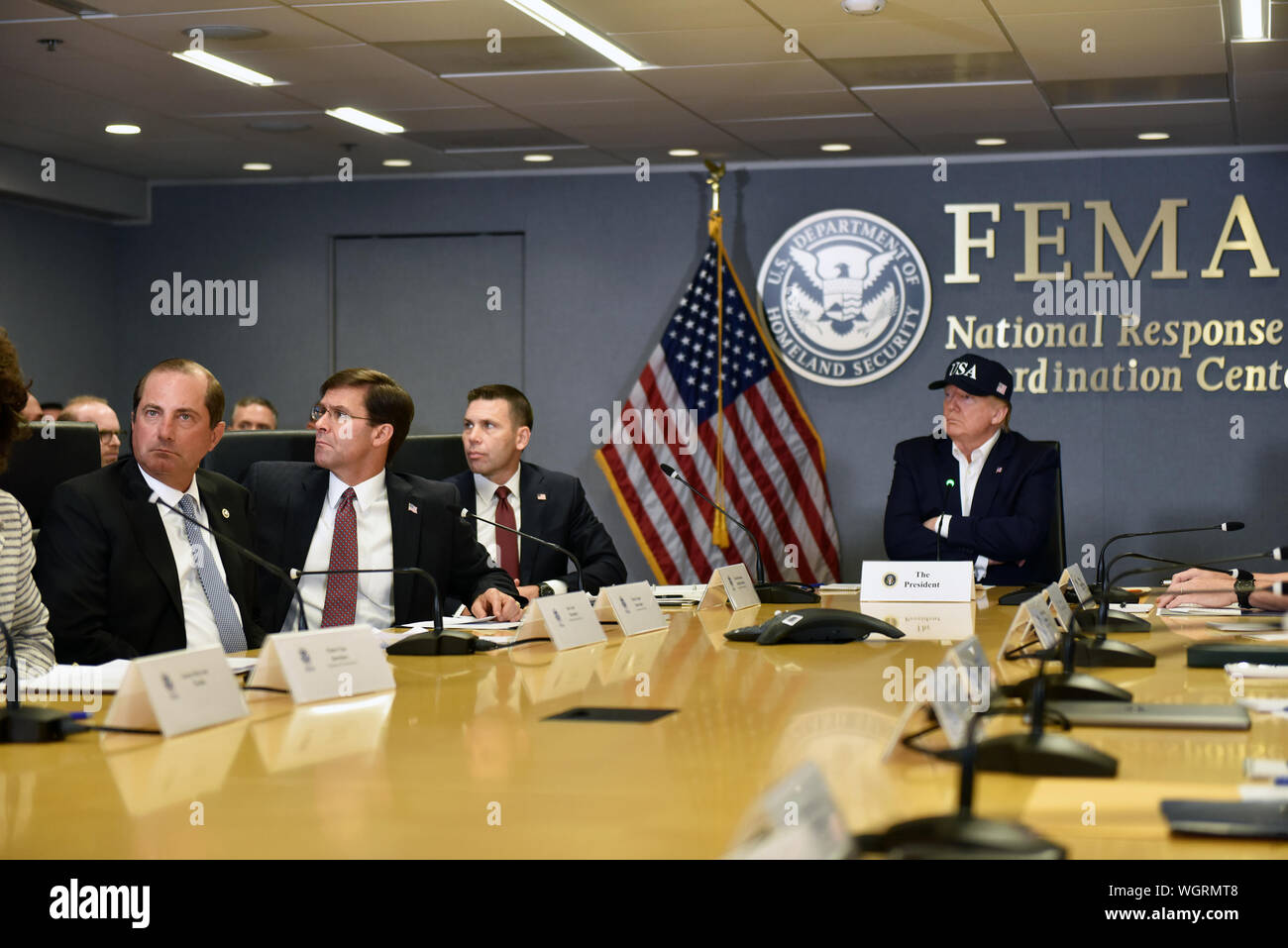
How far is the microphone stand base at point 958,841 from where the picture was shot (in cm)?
108

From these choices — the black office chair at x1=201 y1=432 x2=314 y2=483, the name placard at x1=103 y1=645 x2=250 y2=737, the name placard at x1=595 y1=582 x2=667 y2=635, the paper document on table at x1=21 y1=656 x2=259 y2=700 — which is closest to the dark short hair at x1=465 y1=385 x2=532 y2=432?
the black office chair at x1=201 y1=432 x2=314 y2=483

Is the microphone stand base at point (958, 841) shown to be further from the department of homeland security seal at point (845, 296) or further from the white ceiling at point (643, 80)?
the department of homeland security seal at point (845, 296)

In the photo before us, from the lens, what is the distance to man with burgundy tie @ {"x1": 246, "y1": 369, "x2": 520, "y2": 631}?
11.3ft

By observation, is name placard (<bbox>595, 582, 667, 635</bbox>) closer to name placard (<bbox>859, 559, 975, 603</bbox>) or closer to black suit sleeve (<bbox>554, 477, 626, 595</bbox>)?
name placard (<bbox>859, 559, 975, 603</bbox>)

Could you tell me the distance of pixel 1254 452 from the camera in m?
6.75

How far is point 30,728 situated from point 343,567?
69.8 inches

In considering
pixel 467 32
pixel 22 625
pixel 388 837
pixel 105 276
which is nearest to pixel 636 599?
pixel 22 625

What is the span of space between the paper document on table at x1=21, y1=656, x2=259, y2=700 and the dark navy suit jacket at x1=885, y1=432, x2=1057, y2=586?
114 inches

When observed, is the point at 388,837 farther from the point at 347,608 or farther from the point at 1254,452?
the point at 1254,452

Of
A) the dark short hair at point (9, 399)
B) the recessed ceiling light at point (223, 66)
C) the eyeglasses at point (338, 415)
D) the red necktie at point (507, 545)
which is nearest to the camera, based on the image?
the dark short hair at point (9, 399)

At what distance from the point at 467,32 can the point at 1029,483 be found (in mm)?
2429

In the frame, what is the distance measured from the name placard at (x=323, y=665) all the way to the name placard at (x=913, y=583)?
179 centimetres

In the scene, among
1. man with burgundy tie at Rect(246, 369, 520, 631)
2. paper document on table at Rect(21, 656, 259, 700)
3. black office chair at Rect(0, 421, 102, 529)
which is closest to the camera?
paper document on table at Rect(21, 656, 259, 700)

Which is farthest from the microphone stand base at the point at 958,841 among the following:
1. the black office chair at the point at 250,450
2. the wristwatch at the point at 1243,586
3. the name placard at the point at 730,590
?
the black office chair at the point at 250,450
